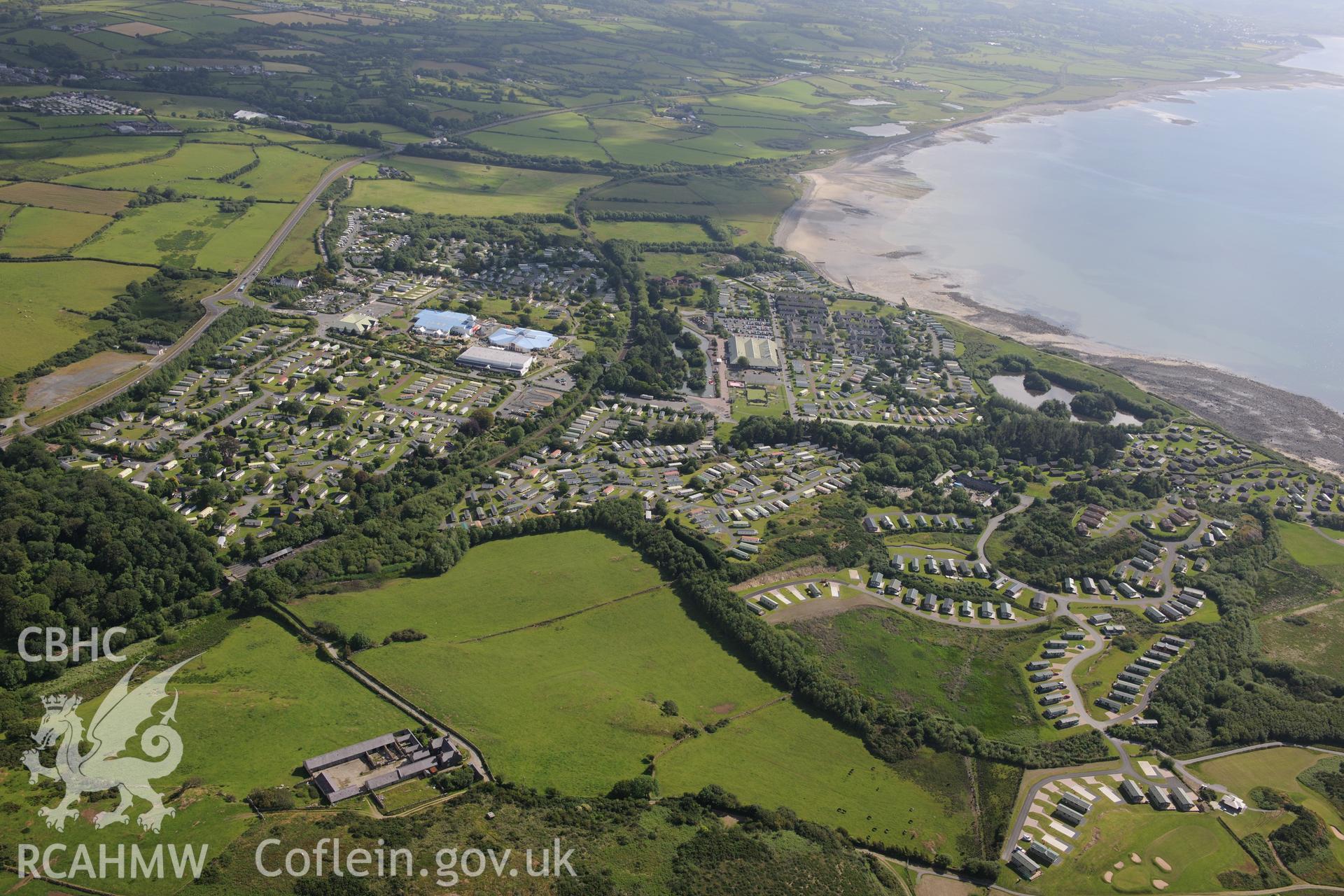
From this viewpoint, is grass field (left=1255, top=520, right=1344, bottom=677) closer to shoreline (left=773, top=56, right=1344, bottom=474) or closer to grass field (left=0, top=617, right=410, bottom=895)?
shoreline (left=773, top=56, right=1344, bottom=474)

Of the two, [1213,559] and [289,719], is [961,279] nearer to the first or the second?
[1213,559]

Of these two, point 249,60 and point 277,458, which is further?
point 249,60

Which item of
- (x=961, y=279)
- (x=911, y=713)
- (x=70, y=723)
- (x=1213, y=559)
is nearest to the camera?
(x=70, y=723)

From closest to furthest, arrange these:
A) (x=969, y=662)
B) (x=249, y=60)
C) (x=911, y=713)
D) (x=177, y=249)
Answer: (x=911, y=713) → (x=969, y=662) → (x=177, y=249) → (x=249, y=60)

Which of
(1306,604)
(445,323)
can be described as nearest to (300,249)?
(445,323)

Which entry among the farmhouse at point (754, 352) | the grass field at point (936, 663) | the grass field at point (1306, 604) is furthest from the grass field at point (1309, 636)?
the farmhouse at point (754, 352)

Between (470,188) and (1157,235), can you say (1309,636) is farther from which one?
(470,188)

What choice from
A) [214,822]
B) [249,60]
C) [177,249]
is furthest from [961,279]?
[249,60]
